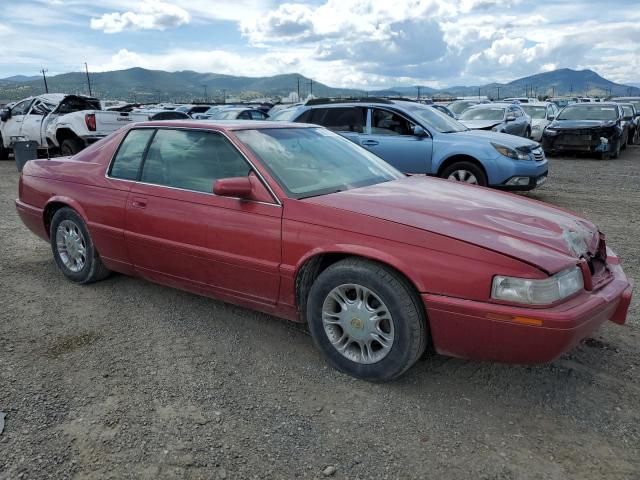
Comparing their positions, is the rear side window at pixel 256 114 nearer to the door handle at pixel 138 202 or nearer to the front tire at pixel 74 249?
the front tire at pixel 74 249

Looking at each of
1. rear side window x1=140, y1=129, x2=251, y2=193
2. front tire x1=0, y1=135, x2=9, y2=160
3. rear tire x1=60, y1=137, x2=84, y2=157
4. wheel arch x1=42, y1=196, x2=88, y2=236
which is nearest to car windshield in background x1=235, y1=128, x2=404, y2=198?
rear side window x1=140, y1=129, x2=251, y2=193

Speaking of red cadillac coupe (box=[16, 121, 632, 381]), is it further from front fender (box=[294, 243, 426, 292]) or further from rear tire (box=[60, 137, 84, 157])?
rear tire (box=[60, 137, 84, 157])

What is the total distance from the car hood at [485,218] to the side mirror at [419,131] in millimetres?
→ 4541

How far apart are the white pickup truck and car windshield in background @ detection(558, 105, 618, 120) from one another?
11451mm

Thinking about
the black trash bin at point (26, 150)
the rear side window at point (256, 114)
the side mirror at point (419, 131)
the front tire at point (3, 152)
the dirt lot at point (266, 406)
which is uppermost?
the side mirror at point (419, 131)

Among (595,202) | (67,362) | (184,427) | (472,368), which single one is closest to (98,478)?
(184,427)

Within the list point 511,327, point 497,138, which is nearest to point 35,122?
point 497,138

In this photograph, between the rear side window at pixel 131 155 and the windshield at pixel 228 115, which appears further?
the windshield at pixel 228 115

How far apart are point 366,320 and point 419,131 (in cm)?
574

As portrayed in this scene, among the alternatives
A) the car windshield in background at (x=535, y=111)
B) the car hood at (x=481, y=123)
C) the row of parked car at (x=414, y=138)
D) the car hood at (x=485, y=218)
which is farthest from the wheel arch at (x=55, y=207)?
the car windshield in background at (x=535, y=111)

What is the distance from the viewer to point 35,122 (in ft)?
43.9

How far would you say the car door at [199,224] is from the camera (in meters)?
3.33

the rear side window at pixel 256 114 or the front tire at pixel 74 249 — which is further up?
the rear side window at pixel 256 114

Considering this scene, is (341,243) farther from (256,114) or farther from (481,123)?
(256,114)
